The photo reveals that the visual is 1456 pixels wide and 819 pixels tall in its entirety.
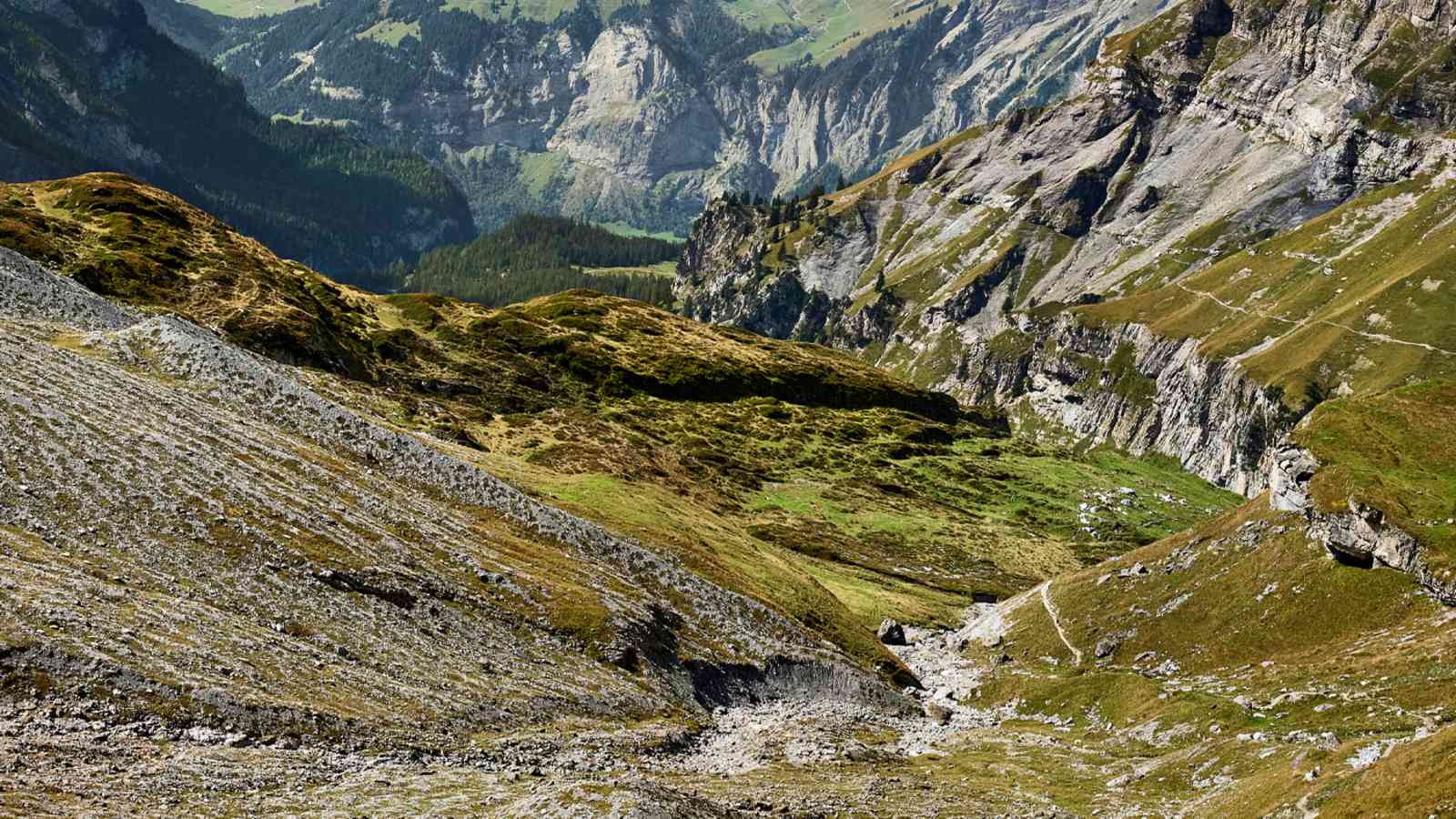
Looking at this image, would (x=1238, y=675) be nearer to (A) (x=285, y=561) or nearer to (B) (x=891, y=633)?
(B) (x=891, y=633)

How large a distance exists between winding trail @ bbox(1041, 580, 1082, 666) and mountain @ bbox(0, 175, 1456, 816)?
0.40 meters

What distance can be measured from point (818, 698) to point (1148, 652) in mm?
29169

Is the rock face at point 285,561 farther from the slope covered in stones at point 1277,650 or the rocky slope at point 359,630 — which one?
the slope covered in stones at point 1277,650

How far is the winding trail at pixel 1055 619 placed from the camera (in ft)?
311

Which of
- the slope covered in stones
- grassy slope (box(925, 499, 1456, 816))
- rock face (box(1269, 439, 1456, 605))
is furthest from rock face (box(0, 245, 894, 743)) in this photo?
rock face (box(1269, 439, 1456, 605))

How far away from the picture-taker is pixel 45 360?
68.2 meters

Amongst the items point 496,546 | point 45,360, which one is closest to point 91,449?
point 45,360

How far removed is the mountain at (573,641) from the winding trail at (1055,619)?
0.40 metres

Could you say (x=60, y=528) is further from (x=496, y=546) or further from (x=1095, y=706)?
(x=1095, y=706)

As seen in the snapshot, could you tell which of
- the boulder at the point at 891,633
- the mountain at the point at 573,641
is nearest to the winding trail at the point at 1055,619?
the mountain at the point at 573,641

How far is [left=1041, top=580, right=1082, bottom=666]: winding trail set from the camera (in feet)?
311

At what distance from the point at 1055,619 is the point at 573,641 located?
178ft

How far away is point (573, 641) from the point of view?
6794 cm

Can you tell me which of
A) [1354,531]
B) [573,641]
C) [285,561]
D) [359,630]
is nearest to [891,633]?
[1354,531]
